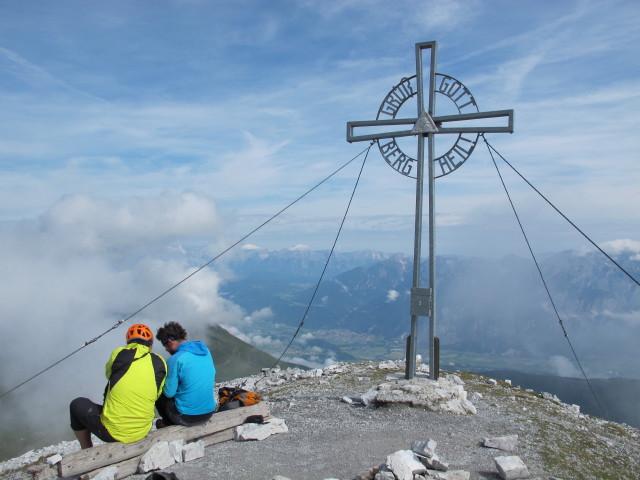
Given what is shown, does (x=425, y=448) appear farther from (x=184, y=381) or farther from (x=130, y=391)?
(x=130, y=391)

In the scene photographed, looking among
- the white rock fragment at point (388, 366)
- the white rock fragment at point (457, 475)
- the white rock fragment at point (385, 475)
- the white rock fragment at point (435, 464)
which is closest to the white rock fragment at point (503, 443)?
the white rock fragment at point (435, 464)

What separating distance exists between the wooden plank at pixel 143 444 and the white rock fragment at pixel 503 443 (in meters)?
5.01

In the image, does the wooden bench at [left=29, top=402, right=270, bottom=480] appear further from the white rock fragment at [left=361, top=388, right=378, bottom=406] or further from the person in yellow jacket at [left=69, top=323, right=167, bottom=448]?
the white rock fragment at [left=361, top=388, right=378, bottom=406]

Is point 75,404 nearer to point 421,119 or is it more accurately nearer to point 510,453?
point 510,453

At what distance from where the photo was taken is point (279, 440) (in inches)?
428

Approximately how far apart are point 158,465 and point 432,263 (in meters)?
9.36

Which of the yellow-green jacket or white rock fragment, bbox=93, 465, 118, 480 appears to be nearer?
white rock fragment, bbox=93, 465, 118, 480

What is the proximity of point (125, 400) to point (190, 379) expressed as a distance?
128 centimetres

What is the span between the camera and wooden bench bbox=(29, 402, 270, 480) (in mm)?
8461

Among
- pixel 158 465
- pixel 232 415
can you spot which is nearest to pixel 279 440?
pixel 232 415

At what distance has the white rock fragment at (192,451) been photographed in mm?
9562

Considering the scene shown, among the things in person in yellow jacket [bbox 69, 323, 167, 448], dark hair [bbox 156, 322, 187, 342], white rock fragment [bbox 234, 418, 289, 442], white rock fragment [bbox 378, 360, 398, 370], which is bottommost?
white rock fragment [bbox 378, 360, 398, 370]

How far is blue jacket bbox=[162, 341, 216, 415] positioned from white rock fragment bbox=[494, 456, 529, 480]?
5.66m

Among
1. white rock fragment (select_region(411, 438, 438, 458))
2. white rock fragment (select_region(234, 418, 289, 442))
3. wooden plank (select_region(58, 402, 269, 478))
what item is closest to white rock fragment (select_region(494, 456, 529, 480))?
white rock fragment (select_region(411, 438, 438, 458))
